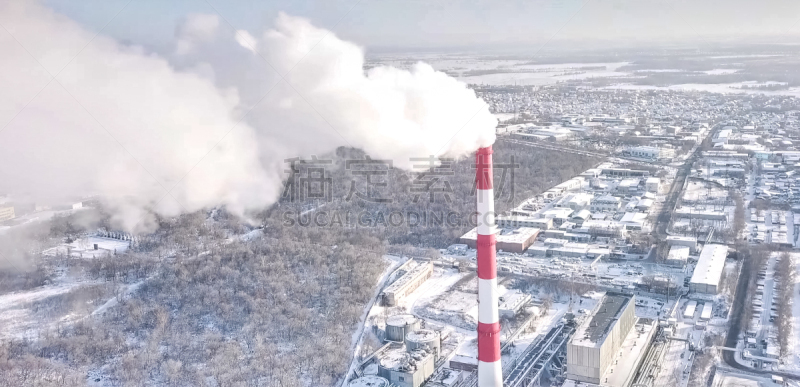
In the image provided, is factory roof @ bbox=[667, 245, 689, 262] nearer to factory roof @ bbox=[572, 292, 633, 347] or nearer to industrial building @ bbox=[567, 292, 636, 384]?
factory roof @ bbox=[572, 292, 633, 347]

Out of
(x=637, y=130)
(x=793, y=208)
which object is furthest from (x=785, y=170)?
(x=637, y=130)

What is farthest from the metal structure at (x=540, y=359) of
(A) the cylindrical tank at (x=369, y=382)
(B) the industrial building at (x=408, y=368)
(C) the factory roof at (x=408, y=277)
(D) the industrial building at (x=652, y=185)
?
(D) the industrial building at (x=652, y=185)

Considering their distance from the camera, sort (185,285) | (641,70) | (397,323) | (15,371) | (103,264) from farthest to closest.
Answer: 1. (641,70)
2. (103,264)
3. (185,285)
4. (397,323)
5. (15,371)

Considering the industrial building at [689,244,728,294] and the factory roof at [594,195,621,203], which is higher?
the factory roof at [594,195,621,203]

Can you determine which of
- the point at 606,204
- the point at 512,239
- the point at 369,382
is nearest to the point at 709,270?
the point at 512,239

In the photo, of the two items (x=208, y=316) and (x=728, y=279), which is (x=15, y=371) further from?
(x=728, y=279)

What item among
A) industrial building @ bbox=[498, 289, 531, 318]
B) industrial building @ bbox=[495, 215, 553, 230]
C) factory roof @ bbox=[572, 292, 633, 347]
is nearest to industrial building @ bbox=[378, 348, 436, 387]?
factory roof @ bbox=[572, 292, 633, 347]

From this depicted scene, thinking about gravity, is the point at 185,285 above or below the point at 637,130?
below

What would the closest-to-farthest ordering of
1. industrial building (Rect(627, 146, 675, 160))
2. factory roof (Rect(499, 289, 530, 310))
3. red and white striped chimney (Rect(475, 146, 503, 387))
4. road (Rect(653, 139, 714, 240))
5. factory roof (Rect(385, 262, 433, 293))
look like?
red and white striped chimney (Rect(475, 146, 503, 387)) → factory roof (Rect(499, 289, 530, 310)) → factory roof (Rect(385, 262, 433, 293)) → road (Rect(653, 139, 714, 240)) → industrial building (Rect(627, 146, 675, 160))
